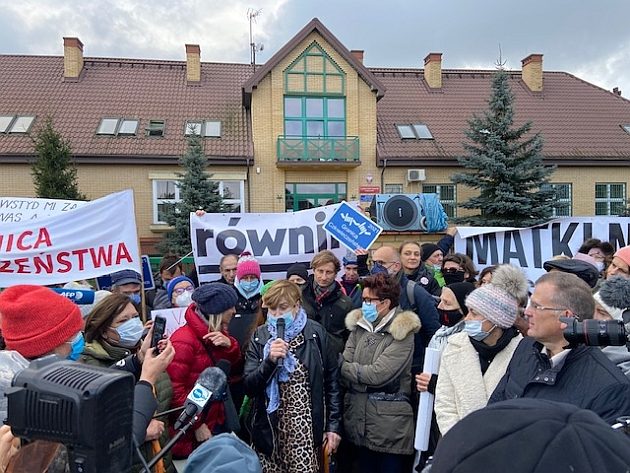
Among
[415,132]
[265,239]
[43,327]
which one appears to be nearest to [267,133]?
[415,132]

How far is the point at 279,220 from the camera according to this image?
22.2ft

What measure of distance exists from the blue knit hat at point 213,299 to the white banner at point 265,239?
2985 mm

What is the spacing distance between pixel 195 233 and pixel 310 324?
3.21 metres

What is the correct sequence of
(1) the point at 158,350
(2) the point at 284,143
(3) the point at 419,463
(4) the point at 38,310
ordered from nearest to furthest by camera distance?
(4) the point at 38,310 → (1) the point at 158,350 → (3) the point at 419,463 → (2) the point at 284,143

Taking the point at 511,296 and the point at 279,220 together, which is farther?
the point at 279,220

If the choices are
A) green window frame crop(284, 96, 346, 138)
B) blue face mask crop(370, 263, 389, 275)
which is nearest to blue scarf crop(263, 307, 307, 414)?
blue face mask crop(370, 263, 389, 275)

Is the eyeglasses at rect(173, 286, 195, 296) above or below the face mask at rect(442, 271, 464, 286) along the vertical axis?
below

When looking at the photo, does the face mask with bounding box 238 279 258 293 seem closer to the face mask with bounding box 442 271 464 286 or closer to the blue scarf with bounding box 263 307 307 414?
the blue scarf with bounding box 263 307 307 414

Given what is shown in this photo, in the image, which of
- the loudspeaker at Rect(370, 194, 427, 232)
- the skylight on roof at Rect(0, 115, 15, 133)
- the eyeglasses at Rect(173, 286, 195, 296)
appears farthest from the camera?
the skylight on roof at Rect(0, 115, 15, 133)

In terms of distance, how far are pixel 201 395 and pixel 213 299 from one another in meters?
1.41

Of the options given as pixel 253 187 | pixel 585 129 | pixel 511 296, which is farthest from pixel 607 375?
pixel 585 129

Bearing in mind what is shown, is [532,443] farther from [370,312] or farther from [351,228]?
[351,228]

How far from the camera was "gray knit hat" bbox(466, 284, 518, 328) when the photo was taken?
9.99ft

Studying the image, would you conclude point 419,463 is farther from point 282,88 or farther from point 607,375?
point 282,88
